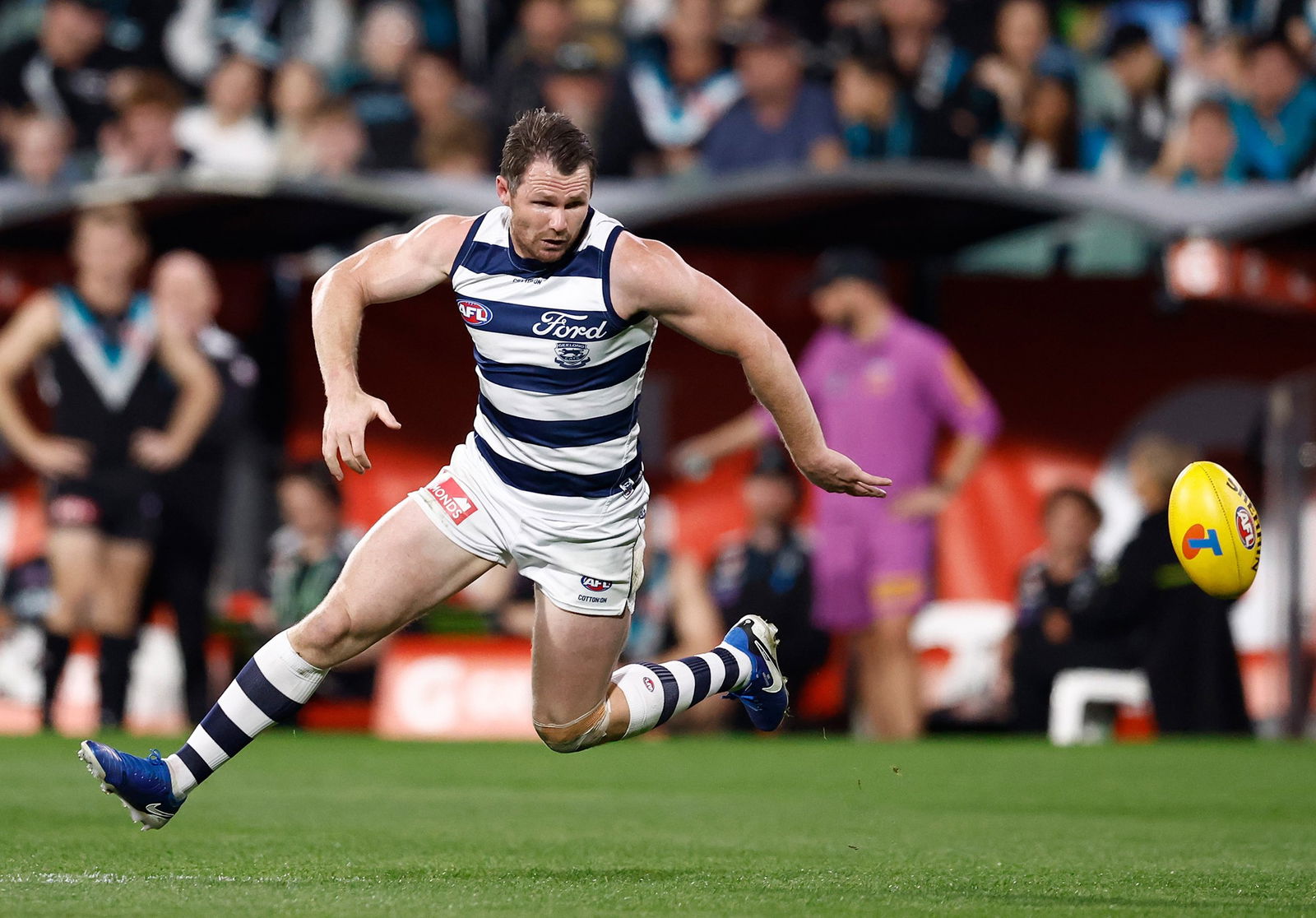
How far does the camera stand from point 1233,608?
45.5ft

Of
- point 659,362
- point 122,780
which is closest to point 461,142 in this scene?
Result: point 659,362

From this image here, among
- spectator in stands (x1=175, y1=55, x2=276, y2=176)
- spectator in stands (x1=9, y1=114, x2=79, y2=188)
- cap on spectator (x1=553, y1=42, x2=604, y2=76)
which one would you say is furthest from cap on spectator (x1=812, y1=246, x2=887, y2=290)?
spectator in stands (x1=9, y1=114, x2=79, y2=188)

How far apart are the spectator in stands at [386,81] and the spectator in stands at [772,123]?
237 cm

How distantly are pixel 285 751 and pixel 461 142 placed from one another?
4757mm

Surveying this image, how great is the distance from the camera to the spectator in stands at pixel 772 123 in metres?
14.4

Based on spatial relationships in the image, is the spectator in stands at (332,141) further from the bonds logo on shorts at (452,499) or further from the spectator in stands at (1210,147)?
the bonds logo on shorts at (452,499)

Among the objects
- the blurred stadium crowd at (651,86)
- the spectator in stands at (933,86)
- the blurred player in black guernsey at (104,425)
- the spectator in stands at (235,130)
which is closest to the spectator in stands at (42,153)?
the blurred stadium crowd at (651,86)

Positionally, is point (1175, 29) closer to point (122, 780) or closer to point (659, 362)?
point (659, 362)

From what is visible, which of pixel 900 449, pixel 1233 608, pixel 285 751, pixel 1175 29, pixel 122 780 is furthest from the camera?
pixel 1175 29

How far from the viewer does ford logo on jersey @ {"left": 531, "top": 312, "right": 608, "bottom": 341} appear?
623 cm

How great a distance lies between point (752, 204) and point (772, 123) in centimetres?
120

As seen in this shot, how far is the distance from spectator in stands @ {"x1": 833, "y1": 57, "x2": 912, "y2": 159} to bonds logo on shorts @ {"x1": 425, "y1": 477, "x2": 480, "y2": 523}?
27.6ft

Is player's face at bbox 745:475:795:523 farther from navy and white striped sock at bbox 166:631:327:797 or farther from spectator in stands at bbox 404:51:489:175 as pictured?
navy and white striped sock at bbox 166:631:327:797

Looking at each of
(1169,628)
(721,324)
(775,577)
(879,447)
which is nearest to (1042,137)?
(879,447)
